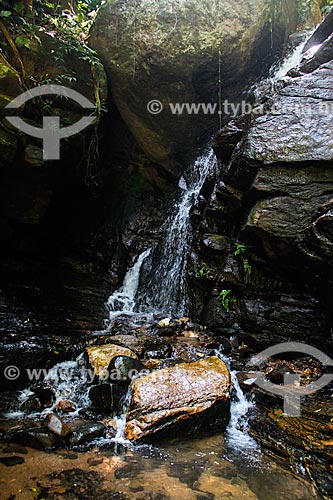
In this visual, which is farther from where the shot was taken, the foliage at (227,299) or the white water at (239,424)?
the foliage at (227,299)

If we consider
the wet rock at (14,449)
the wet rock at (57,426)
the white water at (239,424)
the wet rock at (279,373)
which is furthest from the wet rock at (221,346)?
the wet rock at (14,449)

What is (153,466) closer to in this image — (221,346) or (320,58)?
(221,346)

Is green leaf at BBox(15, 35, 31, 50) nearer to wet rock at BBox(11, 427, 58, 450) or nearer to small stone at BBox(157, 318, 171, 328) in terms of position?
small stone at BBox(157, 318, 171, 328)

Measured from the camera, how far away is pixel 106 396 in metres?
3.51

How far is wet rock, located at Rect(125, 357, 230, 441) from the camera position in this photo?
3088 mm

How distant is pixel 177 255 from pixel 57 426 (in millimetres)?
5277

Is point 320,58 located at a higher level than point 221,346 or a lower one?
higher

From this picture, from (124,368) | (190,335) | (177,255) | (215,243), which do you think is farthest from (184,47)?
(124,368)

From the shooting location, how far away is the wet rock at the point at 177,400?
122 inches

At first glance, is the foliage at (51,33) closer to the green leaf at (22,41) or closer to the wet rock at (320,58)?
the green leaf at (22,41)
